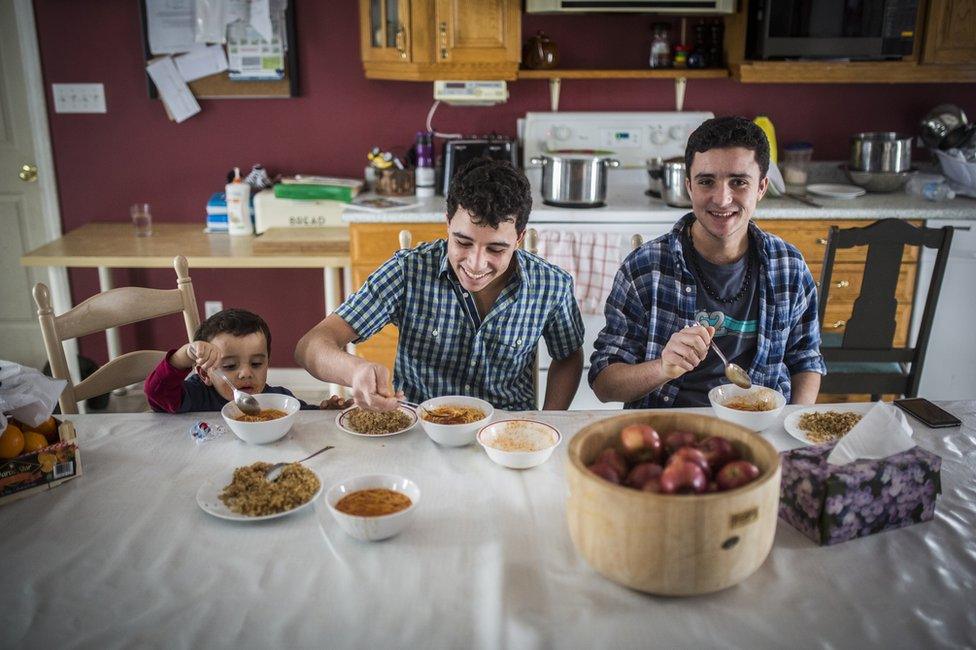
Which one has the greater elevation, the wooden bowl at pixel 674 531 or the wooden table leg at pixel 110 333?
the wooden bowl at pixel 674 531

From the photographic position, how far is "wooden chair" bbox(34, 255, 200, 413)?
1.76 meters

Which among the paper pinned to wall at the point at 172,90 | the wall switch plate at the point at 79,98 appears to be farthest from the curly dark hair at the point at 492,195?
the wall switch plate at the point at 79,98

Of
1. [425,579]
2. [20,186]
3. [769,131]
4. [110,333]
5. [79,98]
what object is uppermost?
[79,98]

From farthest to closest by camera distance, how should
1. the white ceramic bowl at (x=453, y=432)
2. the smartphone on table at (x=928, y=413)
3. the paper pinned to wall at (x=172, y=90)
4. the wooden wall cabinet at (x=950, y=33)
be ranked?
the paper pinned to wall at (x=172, y=90), the wooden wall cabinet at (x=950, y=33), the smartphone on table at (x=928, y=413), the white ceramic bowl at (x=453, y=432)

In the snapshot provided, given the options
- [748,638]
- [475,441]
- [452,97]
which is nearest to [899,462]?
[748,638]

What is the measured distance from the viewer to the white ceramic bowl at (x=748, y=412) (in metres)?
1.47

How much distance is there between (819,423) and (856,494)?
1.21 ft

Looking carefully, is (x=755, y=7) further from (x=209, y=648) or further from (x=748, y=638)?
(x=209, y=648)

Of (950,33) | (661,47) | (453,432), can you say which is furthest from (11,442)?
(950,33)

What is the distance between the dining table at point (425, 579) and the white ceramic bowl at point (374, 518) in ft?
0.08

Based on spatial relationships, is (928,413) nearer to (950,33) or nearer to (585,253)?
(585,253)

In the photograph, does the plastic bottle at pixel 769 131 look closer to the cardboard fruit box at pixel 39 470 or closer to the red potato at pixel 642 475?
the red potato at pixel 642 475

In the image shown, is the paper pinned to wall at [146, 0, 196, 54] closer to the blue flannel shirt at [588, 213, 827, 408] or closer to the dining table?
the blue flannel shirt at [588, 213, 827, 408]

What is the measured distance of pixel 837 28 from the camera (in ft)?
10.5
